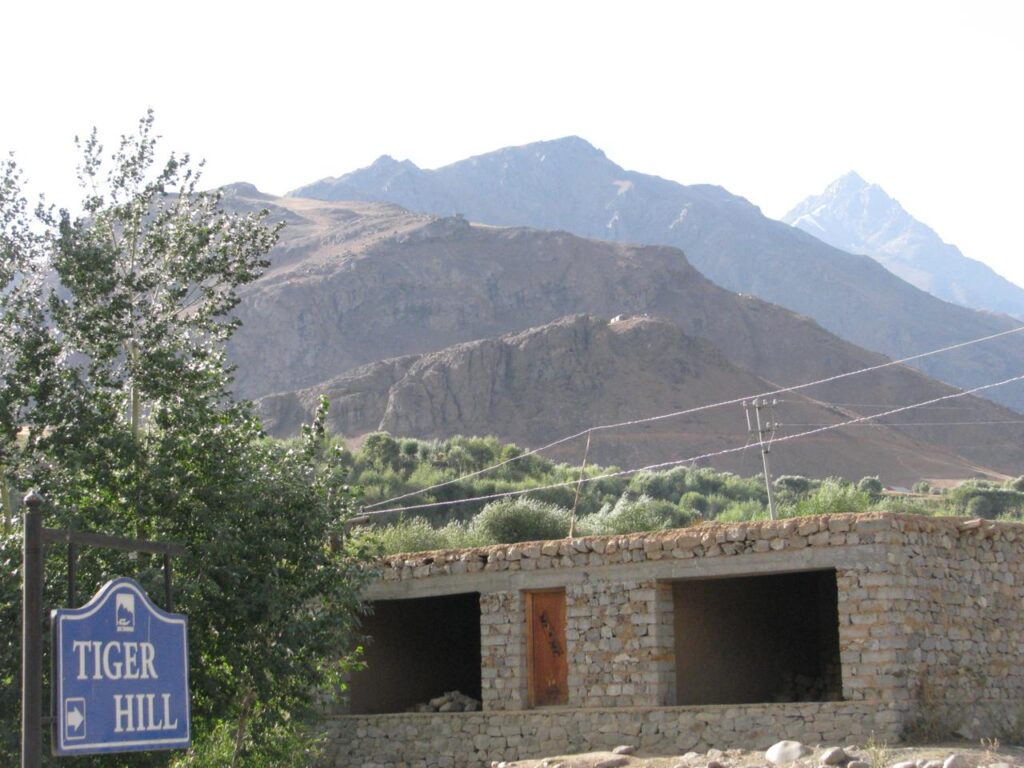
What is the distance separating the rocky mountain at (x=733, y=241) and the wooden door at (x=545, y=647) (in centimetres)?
11467

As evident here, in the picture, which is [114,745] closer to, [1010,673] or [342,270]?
[1010,673]

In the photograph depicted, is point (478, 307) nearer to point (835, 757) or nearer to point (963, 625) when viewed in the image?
point (963, 625)

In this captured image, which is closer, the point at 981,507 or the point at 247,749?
the point at 247,749

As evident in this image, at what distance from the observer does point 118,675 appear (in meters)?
8.02

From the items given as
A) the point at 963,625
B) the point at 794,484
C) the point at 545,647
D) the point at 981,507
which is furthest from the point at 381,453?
the point at 963,625

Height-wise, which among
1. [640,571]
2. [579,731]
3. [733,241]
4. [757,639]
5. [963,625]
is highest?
[733,241]

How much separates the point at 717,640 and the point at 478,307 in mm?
87065

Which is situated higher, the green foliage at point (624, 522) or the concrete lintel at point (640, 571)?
the green foliage at point (624, 522)

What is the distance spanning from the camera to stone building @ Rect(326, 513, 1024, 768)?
53.5 ft

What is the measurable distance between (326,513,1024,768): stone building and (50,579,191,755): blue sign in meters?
9.87

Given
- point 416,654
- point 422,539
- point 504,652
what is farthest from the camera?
point 422,539

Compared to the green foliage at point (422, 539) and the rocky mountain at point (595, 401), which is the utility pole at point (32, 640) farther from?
the rocky mountain at point (595, 401)

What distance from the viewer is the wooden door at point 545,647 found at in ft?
62.5

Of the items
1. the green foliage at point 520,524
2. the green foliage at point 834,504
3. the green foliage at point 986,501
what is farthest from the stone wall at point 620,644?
the green foliage at point 986,501
